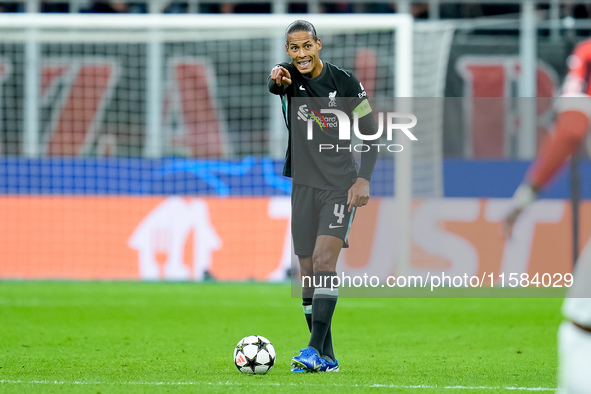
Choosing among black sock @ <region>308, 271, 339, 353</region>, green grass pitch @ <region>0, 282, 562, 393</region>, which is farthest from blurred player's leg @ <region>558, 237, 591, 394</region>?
black sock @ <region>308, 271, 339, 353</region>

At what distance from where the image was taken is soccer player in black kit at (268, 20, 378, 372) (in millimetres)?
5957

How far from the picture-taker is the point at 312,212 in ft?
20.0

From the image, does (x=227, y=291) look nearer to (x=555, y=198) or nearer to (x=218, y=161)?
(x=218, y=161)

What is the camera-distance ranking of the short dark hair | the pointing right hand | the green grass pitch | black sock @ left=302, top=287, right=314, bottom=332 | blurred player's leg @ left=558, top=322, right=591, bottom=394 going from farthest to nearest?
black sock @ left=302, top=287, right=314, bottom=332
the short dark hair
the pointing right hand
the green grass pitch
blurred player's leg @ left=558, top=322, right=591, bottom=394

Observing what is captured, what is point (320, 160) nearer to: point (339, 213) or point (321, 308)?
point (339, 213)

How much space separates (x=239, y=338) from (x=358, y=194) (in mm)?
2576

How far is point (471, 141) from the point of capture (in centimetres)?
1434

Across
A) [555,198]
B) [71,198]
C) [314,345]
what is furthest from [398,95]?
[314,345]

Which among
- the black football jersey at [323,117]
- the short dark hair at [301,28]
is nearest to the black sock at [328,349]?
the black football jersey at [323,117]

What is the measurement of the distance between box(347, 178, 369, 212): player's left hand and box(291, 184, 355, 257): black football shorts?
69mm

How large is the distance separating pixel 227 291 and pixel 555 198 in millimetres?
4515

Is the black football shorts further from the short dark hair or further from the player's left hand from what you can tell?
the short dark hair

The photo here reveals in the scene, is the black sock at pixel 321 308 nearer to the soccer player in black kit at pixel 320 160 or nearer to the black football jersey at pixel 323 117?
the soccer player in black kit at pixel 320 160

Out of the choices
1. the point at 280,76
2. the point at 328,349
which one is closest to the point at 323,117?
the point at 280,76
